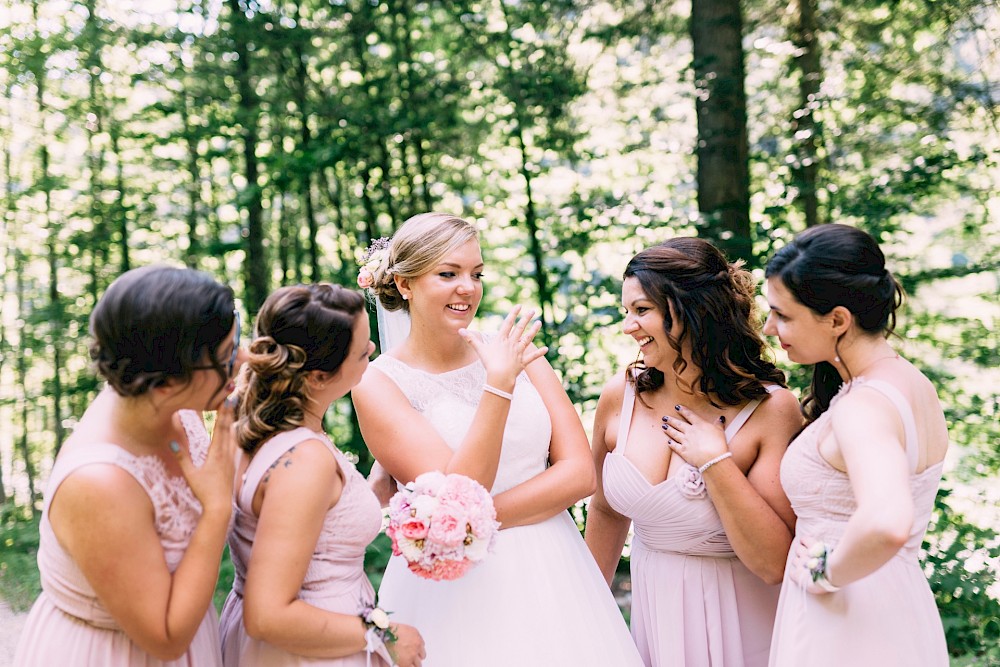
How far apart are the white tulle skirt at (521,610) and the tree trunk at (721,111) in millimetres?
4100

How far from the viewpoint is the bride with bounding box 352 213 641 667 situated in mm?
2717

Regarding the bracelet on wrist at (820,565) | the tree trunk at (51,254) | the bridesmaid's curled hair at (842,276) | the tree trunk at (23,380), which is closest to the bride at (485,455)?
the bracelet on wrist at (820,565)

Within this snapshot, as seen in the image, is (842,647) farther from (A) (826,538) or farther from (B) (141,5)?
(B) (141,5)

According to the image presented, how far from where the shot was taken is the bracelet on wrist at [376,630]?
7.47 feet

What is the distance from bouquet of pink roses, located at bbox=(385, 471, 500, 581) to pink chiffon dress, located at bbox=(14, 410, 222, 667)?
62cm

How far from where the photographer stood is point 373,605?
2.42 m

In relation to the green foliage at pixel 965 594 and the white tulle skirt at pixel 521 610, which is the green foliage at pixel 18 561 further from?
the green foliage at pixel 965 594

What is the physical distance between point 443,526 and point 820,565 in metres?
1.13

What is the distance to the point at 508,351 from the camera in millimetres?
2721

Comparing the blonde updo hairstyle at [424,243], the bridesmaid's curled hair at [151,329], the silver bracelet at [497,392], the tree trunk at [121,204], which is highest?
the tree trunk at [121,204]

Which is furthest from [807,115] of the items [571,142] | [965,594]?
[965,594]

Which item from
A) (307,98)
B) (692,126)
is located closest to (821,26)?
(692,126)

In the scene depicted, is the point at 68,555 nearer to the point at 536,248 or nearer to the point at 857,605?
the point at 857,605

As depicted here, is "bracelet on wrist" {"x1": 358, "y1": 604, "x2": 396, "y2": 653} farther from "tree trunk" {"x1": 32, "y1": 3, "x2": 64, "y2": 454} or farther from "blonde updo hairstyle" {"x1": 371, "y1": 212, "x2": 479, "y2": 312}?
"tree trunk" {"x1": 32, "y1": 3, "x2": 64, "y2": 454}
